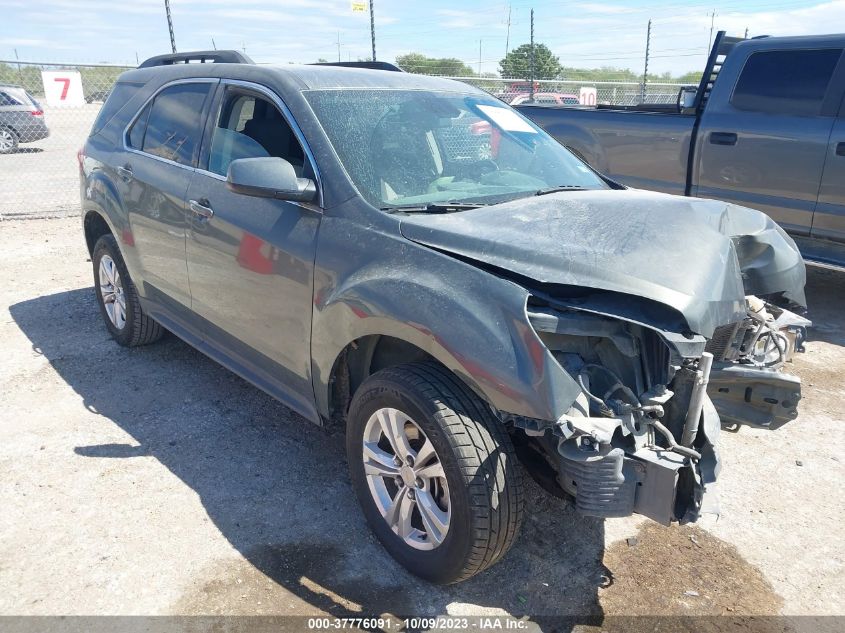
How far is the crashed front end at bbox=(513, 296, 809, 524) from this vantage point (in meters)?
2.31

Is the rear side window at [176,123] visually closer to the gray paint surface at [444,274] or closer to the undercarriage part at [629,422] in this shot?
the gray paint surface at [444,274]

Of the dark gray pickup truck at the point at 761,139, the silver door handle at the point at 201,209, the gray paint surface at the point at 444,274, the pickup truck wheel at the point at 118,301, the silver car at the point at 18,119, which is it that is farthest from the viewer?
the silver car at the point at 18,119

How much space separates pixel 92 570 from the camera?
284cm

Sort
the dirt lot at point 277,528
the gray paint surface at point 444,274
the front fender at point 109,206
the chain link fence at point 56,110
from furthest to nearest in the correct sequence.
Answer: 1. the chain link fence at point 56,110
2. the front fender at point 109,206
3. the dirt lot at point 277,528
4. the gray paint surface at point 444,274

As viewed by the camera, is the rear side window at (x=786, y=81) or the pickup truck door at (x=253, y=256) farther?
the rear side window at (x=786, y=81)

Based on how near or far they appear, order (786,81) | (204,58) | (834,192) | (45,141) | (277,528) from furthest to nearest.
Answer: (45,141) < (786,81) < (834,192) < (204,58) < (277,528)

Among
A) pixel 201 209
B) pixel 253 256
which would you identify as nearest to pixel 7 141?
pixel 201 209

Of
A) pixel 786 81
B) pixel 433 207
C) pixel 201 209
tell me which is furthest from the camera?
pixel 786 81

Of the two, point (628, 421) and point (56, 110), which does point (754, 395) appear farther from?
point (56, 110)

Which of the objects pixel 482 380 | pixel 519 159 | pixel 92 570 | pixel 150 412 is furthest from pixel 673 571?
pixel 150 412

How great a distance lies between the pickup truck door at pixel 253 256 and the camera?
3.12 meters

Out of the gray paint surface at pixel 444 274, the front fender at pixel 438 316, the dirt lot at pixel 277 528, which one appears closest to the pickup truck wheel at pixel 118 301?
the dirt lot at pixel 277 528

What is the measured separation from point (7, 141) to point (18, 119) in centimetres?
66

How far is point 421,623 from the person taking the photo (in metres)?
2.60
